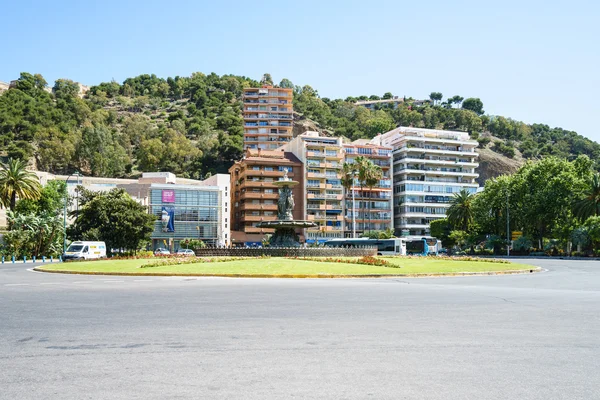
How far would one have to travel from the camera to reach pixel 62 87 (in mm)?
189250

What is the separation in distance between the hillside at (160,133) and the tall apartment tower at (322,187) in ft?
139

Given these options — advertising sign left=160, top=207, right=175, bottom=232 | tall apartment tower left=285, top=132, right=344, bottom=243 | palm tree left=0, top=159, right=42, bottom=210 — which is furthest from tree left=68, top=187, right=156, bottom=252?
tall apartment tower left=285, top=132, right=344, bottom=243

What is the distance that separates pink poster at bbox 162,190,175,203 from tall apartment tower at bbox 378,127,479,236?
153ft

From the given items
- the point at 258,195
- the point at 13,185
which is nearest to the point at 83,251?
the point at 13,185

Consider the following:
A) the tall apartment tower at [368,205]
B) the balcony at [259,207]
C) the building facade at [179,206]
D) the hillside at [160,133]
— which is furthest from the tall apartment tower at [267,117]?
the building facade at [179,206]

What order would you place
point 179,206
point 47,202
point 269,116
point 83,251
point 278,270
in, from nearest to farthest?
1. point 278,270
2. point 83,251
3. point 47,202
4. point 179,206
5. point 269,116

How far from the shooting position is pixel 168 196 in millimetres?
98812

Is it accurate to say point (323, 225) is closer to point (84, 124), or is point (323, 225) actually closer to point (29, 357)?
point (84, 124)

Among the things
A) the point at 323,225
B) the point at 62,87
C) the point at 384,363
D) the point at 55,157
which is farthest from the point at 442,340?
the point at 62,87

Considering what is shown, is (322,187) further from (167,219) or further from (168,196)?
(167,219)

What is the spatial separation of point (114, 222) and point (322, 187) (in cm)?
5575

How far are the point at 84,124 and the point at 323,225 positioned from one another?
86.2 metres

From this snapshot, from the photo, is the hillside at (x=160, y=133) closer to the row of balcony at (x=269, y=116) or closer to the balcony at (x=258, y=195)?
the row of balcony at (x=269, y=116)

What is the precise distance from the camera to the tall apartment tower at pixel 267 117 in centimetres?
16062
